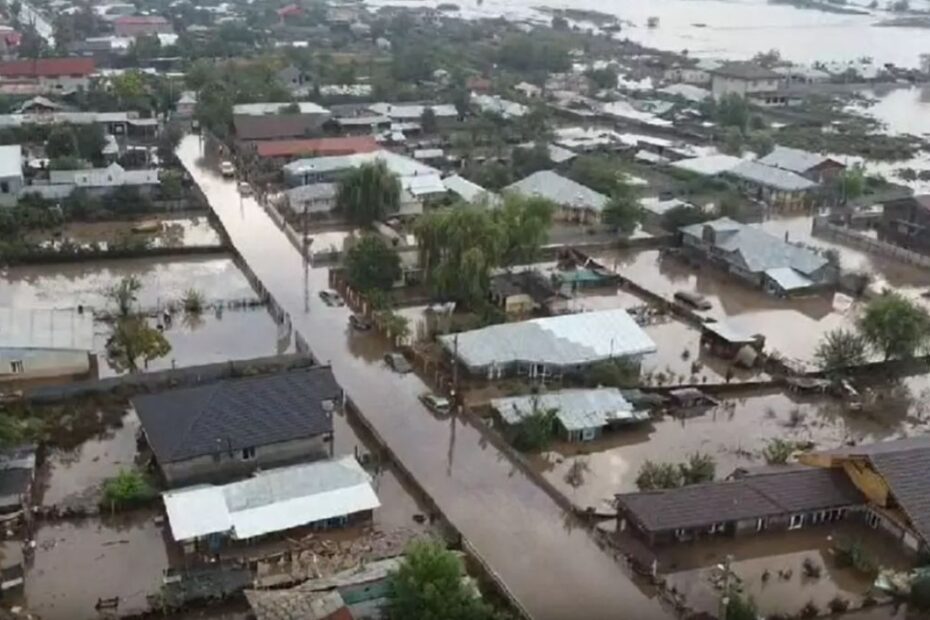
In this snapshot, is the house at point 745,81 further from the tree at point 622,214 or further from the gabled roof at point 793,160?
the tree at point 622,214

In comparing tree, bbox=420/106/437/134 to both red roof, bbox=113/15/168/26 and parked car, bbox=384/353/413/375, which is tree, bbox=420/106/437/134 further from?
red roof, bbox=113/15/168/26

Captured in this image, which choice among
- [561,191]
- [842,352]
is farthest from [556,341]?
[561,191]

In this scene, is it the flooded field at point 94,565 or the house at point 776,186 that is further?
the house at point 776,186

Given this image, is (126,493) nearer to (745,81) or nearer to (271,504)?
(271,504)

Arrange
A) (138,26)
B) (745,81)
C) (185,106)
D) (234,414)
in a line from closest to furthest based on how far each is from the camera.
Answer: (234,414), (185,106), (745,81), (138,26)

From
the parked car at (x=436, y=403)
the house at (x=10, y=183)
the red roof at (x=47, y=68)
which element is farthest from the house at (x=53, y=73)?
the parked car at (x=436, y=403)

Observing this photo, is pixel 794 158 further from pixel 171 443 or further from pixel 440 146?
pixel 171 443

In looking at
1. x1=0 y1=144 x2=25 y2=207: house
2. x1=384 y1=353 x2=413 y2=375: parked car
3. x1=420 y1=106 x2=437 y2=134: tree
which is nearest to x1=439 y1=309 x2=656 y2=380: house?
x1=384 y1=353 x2=413 y2=375: parked car
